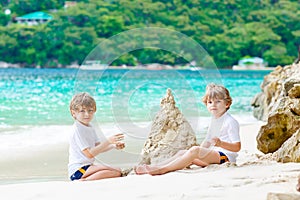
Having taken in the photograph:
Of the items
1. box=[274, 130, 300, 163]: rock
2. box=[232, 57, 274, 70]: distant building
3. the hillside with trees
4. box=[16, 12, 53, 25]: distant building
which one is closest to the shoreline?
box=[274, 130, 300, 163]: rock

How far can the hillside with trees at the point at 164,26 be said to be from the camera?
53312mm

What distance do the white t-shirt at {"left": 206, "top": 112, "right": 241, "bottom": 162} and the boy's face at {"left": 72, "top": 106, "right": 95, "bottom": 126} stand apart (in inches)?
37.1

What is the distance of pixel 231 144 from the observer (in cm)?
445

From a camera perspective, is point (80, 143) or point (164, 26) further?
point (164, 26)

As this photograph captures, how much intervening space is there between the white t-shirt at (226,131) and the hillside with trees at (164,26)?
47.0 metres

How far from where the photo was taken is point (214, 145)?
14.3ft

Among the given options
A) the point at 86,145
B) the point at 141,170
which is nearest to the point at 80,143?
the point at 86,145

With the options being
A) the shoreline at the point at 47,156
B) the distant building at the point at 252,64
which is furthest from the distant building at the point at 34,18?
the shoreline at the point at 47,156

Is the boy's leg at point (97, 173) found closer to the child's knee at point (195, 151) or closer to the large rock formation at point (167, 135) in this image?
the large rock formation at point (167, 135)

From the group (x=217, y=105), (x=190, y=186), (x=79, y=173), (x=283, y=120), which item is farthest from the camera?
(x=283, y=120)

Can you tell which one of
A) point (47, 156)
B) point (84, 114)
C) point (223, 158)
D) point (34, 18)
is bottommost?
point (34, 18)

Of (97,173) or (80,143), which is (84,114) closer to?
(80,143)

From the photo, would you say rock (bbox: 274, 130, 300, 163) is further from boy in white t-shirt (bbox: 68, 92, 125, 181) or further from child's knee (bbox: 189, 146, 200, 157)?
boy in white t-shirt (bbox: 68, 92, 125, 181)

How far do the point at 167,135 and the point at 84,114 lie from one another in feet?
2.35
